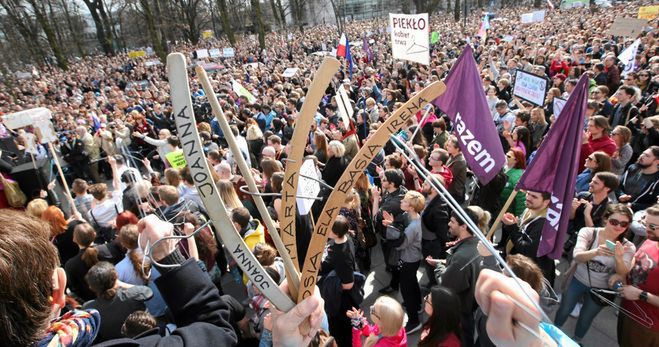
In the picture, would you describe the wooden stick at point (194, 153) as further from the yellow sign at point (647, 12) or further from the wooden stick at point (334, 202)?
the yellow sign at point (647, 12)

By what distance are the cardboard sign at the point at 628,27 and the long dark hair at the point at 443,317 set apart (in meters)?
14.3

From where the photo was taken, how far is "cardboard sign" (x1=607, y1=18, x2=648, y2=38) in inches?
480

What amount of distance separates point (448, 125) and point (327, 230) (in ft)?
27.2

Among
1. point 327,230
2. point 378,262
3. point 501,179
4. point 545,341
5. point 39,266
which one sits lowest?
point 378,262

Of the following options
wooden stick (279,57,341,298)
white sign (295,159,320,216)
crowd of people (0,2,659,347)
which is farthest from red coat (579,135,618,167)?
wooden stick (279,57,341,298)

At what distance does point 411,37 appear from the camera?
338 inches

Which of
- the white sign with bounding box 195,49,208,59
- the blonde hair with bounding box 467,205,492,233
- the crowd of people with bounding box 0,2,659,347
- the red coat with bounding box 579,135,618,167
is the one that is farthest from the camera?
the white sign with bounding box 195,49,208,59

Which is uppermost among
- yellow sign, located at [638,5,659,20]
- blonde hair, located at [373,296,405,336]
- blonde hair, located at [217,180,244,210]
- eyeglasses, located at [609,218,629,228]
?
yellow sign, located at [638,5,659,20]

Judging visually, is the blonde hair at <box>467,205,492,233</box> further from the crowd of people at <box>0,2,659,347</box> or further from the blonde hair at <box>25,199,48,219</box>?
the blonde hair at <box>25,199,48,219</box>

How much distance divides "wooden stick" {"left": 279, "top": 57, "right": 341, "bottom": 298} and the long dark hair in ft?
4.95

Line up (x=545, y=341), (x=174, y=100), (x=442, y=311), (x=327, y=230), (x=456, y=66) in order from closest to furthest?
1. (x=174, y=100)
2. (x=327, y=230)
3. (x=545, y=341)
4. (x=442, y=311)
5. (x=456, y=66)

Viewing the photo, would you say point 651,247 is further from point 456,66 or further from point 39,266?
point 39,266

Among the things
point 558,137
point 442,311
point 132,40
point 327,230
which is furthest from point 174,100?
point 132,40

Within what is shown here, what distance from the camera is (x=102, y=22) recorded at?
40.8 m
